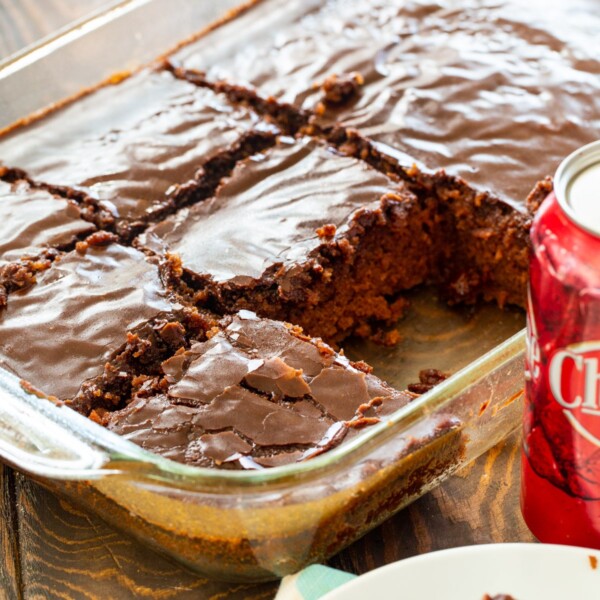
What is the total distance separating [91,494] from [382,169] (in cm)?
134

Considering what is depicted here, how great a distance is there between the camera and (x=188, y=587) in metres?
1.92

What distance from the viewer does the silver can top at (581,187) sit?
140 cm

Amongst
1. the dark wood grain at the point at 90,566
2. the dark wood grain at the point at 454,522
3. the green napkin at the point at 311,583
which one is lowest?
the dark wood grain at the point at 454,522

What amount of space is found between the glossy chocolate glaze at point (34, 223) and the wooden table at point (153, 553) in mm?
694

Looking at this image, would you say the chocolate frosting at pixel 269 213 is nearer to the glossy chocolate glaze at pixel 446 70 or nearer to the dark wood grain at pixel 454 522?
the glossy chocolate glaze at pixel 446 70

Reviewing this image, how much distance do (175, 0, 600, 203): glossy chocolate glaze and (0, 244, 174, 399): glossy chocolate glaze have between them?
0.88 meters

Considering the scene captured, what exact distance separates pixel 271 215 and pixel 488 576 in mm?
1211

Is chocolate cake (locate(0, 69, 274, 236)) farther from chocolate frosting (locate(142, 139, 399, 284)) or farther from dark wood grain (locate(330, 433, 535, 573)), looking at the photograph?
dark wood grain (locate(330, 433, 535, 573))

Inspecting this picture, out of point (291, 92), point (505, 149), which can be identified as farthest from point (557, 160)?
point (291, 92)

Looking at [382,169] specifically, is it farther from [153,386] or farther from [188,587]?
[188,587]

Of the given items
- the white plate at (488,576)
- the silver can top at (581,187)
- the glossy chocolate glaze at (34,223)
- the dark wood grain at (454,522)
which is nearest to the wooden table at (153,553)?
the dark wood grain at (454,522)

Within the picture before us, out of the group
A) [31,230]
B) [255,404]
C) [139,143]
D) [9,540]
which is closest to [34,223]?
Result: [31,230]

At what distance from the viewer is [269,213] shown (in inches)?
99.0

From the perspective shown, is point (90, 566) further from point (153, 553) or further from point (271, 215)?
point (271, 215)
